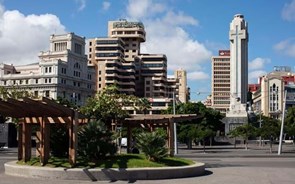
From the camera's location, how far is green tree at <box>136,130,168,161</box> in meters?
20.8

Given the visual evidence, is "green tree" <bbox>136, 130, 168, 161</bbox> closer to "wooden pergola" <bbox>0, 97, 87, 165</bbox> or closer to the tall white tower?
"wooden pergola" <bbox>0, 97, 87, 165</bbox>

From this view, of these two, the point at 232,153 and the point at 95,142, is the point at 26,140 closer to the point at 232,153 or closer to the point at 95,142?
the point at 95,142

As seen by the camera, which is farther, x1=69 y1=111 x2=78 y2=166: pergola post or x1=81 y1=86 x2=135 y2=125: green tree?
x1=81 y1=86 x2=135 y2=125: green tree

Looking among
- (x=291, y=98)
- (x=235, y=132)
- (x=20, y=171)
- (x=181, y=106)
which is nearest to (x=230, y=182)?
(x=20, y=171)

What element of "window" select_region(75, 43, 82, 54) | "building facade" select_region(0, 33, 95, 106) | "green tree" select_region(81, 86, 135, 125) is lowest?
"green tree" select_region(81, 86, 135, 125)

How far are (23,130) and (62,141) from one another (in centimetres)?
219

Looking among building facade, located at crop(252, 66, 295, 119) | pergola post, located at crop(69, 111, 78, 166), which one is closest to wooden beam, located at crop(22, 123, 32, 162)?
pergola post, located at crop(69, 111, 78, 166)

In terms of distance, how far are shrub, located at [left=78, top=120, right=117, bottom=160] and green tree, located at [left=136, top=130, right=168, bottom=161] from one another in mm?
1239

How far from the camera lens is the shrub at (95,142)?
791 inches

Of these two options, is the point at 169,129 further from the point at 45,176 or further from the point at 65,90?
the point at 65,90

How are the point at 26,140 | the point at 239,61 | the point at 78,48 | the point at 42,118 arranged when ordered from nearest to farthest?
the point at 42,118 < the point at 26,140 < the point at 239,61 < the point at 78,48

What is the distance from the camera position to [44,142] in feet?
68.4

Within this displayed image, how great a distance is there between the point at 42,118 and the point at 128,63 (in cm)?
14861

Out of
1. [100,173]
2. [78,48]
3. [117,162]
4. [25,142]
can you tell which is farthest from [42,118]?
[78,48]
